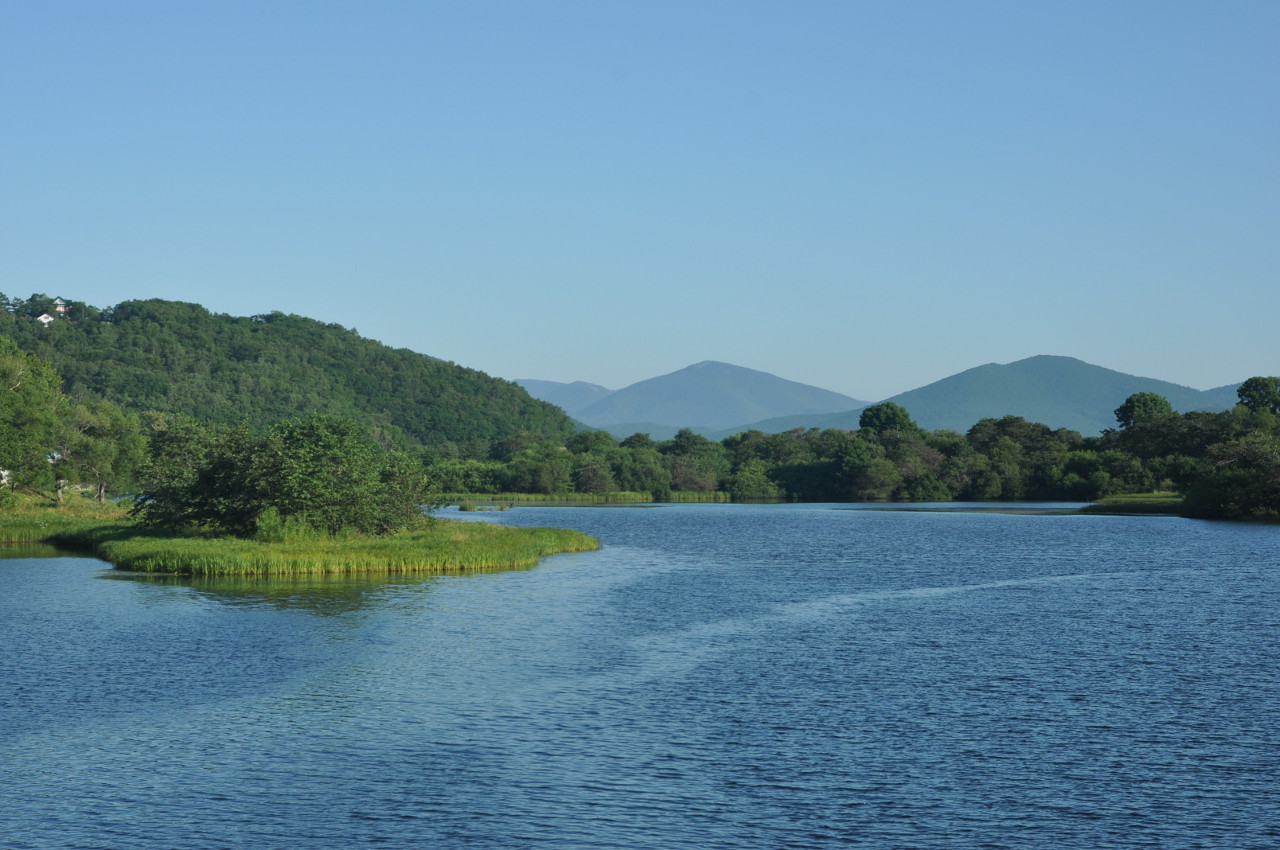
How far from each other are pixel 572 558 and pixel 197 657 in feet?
140

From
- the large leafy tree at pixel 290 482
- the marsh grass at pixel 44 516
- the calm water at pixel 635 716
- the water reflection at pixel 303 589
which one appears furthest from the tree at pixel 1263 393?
the marsh grass at pixel 44 516

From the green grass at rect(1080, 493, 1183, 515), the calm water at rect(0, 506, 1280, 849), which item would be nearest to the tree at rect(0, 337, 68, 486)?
the calm water at rect(0, 506, 1280, 849)

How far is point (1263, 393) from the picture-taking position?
16512cm

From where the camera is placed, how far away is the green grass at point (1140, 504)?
138125mm

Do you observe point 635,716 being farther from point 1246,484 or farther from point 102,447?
point 102,447

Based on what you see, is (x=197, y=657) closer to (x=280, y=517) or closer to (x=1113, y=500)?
(x=280, y=517)

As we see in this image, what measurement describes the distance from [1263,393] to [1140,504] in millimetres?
40091

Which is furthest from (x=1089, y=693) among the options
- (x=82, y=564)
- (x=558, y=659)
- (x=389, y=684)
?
(x=82, y=564)

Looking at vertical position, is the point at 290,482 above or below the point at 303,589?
above

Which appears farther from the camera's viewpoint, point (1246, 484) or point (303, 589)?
point (1246, 484)

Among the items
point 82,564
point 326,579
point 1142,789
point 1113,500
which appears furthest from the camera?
point 1113,500

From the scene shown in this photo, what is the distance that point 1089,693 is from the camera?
3194cm

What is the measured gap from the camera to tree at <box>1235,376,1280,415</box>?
16450cm

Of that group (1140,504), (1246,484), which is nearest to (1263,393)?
(1140,504)
